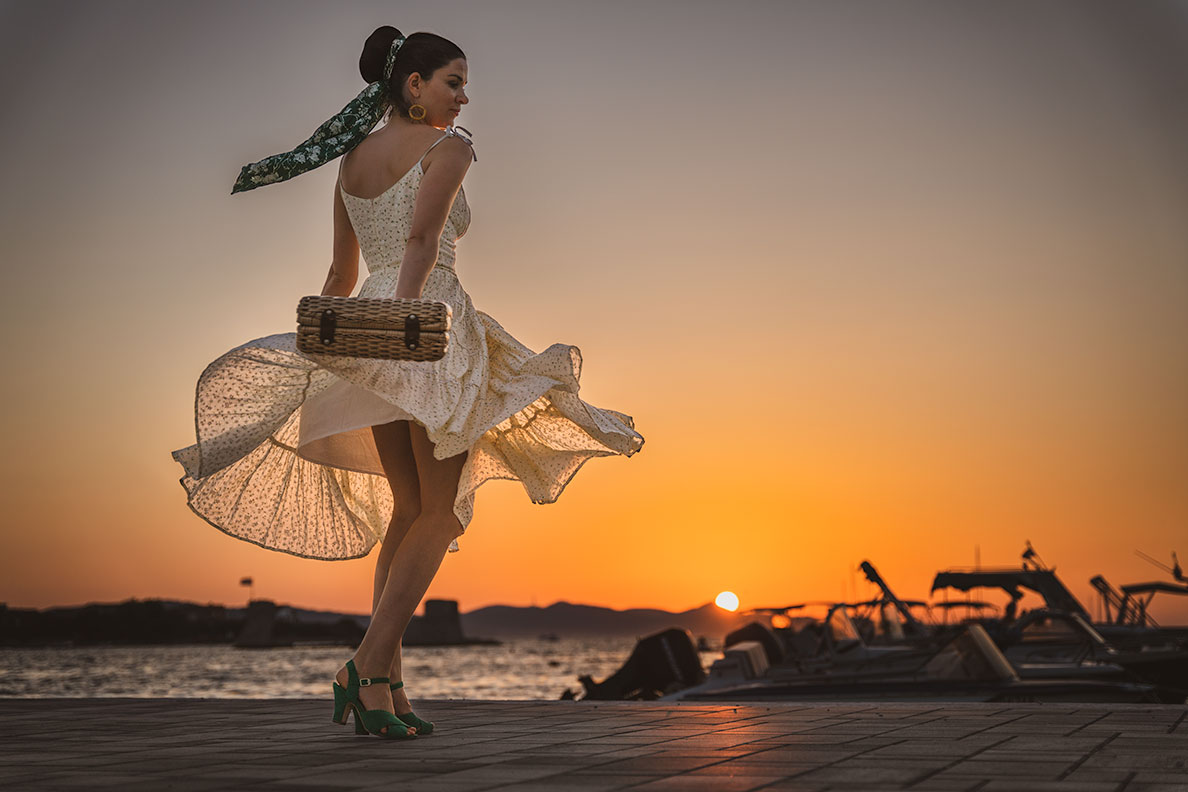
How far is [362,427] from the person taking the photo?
3572 millimetres

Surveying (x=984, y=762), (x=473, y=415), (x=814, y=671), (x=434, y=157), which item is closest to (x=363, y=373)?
(x=473, y=415)

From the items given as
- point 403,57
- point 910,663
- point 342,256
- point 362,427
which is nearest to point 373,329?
point 362,427

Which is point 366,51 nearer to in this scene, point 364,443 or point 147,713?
point 364,443

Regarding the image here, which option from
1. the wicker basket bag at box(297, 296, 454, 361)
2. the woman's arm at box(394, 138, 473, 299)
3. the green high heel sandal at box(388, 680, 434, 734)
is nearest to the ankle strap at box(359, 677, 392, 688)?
the green high heel sandal at box(388, 680, 434, 734)

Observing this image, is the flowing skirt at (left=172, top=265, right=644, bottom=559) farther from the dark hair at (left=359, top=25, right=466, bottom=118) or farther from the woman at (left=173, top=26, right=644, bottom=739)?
the dark hair at (left=359, top=25, right=466, bottom=118)

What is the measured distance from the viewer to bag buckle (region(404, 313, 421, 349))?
3.11m

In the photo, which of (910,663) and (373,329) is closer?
(373,329)

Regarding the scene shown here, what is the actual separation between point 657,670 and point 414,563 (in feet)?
49.4

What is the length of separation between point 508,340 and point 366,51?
3.53 ft

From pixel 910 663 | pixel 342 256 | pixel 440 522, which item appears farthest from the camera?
pixel 910 663

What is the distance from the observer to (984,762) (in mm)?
2568

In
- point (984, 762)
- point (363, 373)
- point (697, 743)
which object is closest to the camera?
point (984, 762)

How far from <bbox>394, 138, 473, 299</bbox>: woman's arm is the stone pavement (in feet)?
4.45

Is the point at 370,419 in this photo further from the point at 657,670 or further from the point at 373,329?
the point at 657,670
